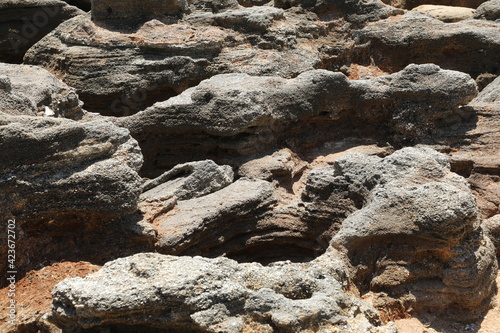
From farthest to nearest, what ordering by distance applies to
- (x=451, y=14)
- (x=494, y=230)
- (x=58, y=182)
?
(x=451, y=14) → (x=494, y=230) → (x=58, y=182)

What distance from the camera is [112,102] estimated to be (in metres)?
10.3

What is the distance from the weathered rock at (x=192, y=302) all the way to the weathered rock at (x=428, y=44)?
747cm

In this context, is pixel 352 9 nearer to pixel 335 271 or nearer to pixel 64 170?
pixel 64 170

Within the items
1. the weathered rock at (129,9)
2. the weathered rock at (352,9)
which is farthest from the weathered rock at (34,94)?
the weathered rock at (352,9)

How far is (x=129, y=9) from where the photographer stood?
11.0 meters

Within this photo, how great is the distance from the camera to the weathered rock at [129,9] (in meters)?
11.0

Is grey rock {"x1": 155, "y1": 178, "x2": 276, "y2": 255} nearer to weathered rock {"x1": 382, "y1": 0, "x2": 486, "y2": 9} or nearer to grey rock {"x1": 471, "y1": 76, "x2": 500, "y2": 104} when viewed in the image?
grey rock {"x1": 471, "y1": 76, "x2": 500, "y2": 104}

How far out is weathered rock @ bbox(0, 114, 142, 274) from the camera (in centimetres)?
570

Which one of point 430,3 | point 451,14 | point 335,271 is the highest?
point 335,271

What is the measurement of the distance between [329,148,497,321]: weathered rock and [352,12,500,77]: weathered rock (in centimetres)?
576

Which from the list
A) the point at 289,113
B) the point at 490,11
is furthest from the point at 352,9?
the point at 289,113

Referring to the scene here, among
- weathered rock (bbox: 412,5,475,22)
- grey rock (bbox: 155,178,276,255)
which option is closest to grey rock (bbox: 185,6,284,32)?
weathered rock (bbox: 412,5,475,22)

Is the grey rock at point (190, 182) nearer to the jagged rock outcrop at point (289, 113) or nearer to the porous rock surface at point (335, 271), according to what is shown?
the porous rock surface at point (335, 271)

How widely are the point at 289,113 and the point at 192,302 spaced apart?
446 centimetres
